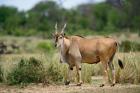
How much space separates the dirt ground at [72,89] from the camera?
18.6 meters

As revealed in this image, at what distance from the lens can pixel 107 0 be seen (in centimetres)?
11238

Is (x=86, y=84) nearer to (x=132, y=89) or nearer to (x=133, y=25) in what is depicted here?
(x=132, y=89)

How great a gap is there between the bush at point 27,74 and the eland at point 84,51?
116 cm

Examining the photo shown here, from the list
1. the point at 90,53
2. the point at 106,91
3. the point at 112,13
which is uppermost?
the point at 112,13

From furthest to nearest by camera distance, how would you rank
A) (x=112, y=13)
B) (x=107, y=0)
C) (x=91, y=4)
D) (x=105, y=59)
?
(x=91, y=4) → (x=107, y=0) → (x=112, y=13) → (x=105, y=59)

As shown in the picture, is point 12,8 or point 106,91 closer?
point 106,91

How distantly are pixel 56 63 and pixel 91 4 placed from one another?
103750 mm

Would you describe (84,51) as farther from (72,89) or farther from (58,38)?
(72,89)

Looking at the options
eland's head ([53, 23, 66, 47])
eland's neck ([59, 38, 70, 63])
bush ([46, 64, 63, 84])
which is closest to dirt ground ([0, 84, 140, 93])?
bush ([46, 64, 63, 84])

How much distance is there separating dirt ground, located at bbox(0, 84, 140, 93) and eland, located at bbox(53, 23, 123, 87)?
40 cm

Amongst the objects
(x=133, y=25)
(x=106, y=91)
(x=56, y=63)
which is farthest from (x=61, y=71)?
(x=133, y=25)

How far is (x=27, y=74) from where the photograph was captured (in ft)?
68.0

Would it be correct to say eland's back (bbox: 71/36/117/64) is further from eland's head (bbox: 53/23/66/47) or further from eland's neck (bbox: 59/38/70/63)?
eland's head (bbox: 53/23/66/47)

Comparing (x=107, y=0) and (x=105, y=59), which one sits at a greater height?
(x=107, y=0)
